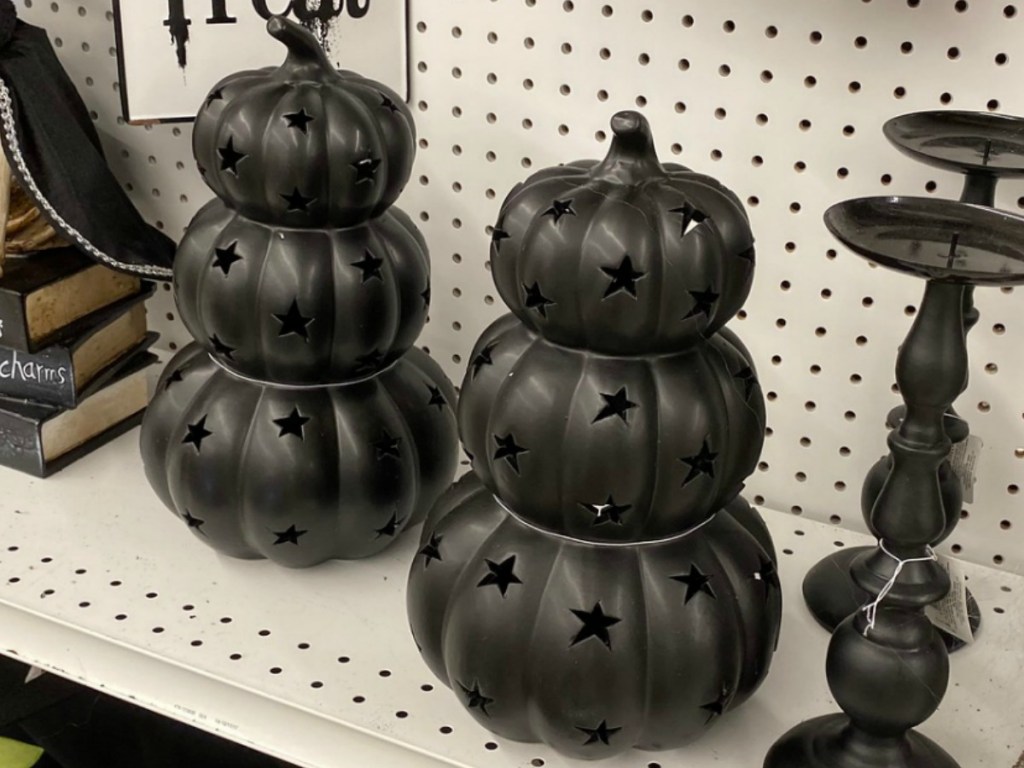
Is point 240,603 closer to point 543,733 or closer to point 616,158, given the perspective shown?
point 543,733

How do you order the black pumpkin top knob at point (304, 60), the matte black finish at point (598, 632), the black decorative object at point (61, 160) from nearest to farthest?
the matte black finish at point (598, 632) → the black pumpkin top knob at point (304, 60) → the black decorative object at point (61, 160)

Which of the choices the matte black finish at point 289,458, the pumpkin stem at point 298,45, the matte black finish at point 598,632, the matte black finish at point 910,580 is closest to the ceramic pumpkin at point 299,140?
the pumpkin stem at point 298,45

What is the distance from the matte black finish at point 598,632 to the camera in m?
0.62

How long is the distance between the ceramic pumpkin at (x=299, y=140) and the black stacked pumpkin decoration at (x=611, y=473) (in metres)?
0.15

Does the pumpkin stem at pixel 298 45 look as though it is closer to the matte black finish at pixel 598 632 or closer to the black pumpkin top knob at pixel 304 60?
the black pumpkin top knob at pixel 304 60

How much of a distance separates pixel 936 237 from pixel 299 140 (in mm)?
386

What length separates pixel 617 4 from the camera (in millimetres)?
842

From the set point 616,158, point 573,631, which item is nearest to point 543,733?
point 573,631

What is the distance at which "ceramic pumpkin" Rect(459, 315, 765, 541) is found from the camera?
1.96 ft

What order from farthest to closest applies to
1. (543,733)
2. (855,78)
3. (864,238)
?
(855,78)
(543,733)
(864,238)

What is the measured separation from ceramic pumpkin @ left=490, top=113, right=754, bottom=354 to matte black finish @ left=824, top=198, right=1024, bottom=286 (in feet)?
0.20

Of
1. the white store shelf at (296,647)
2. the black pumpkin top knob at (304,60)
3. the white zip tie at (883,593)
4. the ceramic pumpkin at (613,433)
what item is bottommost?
the white store shelf at (296,647)

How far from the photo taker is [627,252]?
0.57 meters

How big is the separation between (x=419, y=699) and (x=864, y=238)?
0.39 m
